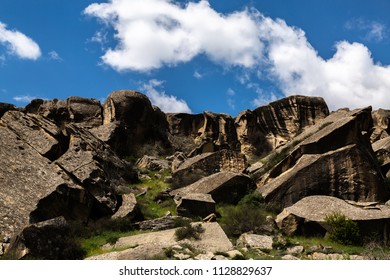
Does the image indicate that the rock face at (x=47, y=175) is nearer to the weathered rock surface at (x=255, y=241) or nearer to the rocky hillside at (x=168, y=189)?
the rocky hillside at (x=168, y=189)

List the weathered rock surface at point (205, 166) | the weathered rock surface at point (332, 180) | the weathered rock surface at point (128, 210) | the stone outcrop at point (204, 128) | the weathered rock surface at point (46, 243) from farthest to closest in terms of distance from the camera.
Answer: the stone outcrop at point (204, 128)
the weathered rock surface at point (205, 166)
the weathered rock surface at point (332, 180)
the weathered rock surface at point (128, 210)
the weathered rock surface at point (46, 243)

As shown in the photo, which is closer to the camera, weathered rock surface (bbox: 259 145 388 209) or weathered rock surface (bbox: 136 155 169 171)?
weathered rock surface (bbox: 259 145 388 209)

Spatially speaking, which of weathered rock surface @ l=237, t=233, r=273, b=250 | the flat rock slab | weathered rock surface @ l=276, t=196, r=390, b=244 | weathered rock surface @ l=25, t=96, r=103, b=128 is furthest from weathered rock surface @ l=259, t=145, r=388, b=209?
weathered rock surface @ l=25, t=96, r=103, b=128

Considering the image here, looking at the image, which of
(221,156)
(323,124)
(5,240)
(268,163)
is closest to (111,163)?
(221,156)

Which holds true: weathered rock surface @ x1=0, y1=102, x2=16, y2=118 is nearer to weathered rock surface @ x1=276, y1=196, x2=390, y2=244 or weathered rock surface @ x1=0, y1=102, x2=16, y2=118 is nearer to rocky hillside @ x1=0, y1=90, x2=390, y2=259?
rocky hillside @ x1=0, y1=90, x2=390, y2=259

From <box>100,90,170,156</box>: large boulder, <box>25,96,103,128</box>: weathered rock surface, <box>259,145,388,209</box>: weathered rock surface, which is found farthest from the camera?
<box>25,96,103,128</box>: weathered rock surface

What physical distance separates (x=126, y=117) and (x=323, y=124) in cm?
1806

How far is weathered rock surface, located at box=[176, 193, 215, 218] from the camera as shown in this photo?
21.8m

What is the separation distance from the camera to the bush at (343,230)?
1866cm

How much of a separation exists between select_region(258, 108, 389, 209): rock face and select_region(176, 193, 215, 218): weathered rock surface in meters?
3.62

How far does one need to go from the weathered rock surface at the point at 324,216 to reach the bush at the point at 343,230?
49 centimetres

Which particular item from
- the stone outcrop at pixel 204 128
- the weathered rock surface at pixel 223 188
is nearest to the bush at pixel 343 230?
the weathered rock surface at pixel 223 188

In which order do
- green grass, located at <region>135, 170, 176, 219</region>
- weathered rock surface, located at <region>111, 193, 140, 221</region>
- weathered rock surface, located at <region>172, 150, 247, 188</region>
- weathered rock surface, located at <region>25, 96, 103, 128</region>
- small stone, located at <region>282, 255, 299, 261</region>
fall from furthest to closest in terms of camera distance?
1. weathered rock surface, located at <region>25, 96, 103, 128</region>
2. weathered rock surface, located at <region>172, 150, 247, 188</region>
3. green grass, located at <region>135, 170, 176, 219</region>
4. weathered rock surface, located at <region>111, 193, 140, 221</region>
5. small stone, located at <region>282, 255, 299, 261</region>

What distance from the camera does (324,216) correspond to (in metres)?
20.2
